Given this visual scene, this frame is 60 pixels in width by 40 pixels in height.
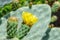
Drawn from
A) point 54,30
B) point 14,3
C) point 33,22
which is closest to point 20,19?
point 33,22

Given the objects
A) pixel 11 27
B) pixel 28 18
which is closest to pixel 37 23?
pixel 28 18

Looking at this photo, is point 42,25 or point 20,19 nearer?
point 42,25

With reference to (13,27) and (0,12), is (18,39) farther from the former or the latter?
(0,12)

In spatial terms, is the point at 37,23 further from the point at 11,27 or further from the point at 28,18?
the point at 11,27

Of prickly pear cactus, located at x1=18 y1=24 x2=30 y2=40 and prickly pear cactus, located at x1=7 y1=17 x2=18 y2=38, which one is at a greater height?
prickly pear cactus, located at x1=7 y1=17 x2=18 y2=38

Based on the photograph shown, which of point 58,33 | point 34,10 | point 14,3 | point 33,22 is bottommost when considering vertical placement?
point 58,33

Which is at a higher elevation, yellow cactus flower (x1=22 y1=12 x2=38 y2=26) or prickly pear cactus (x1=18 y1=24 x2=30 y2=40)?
yellow cactus flower (x1=22 y1=12 x2=38 y2=26)

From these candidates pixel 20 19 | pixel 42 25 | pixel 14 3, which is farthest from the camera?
pixel 14 3

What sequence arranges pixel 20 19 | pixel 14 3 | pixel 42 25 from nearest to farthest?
1. pixel 42 25
2. pixel 20 19
3. pixel 14 3
